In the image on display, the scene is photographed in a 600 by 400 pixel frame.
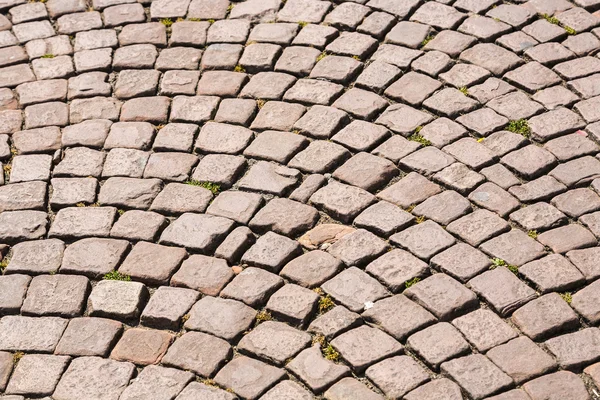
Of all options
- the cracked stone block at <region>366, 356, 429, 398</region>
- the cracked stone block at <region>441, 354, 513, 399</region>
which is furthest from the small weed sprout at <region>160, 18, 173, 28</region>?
the cracked stone block at <region>441, 354, 513, 399</region>

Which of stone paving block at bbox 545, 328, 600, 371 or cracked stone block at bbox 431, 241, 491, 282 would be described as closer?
stone paving block at bbox 545, 328, 600, 371

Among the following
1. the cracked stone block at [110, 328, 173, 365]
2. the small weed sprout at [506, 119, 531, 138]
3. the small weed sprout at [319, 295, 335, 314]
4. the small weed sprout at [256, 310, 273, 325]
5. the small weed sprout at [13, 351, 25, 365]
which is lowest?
the small weed sprout at [13, 351, 25, 365]

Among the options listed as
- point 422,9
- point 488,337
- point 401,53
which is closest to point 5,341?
point 488,337

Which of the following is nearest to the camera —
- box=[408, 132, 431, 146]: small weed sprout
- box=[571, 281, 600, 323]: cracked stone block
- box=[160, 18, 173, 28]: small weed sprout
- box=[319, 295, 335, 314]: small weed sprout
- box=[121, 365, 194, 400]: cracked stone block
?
box=[121, 365, 194, 400]: cracked stone block

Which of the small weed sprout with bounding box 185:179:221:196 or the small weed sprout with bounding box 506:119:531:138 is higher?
the small weed sprout with bounding box 506:119:531:138

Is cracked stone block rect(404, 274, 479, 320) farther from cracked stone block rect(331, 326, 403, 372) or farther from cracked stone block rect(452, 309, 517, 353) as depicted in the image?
cracked stone block rect(331, 326, 403, 372)

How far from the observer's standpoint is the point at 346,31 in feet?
19.6

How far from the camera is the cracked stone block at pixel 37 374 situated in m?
3.98

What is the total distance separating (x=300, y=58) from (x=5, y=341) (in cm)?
253

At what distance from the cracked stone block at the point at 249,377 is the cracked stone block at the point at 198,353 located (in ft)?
0.17

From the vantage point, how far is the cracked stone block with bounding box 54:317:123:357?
162 inches

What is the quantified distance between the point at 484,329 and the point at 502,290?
0.25m

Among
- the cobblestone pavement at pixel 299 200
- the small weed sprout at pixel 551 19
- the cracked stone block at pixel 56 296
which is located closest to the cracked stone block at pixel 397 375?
the cobblestone pavement at pixel 299 200

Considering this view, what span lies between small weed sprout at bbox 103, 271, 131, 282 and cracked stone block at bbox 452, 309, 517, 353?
4.98ft
